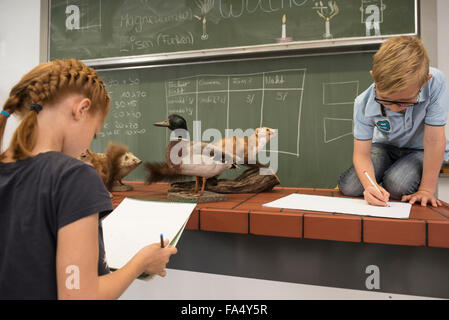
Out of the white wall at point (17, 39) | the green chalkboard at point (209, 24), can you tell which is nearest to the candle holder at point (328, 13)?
the green chalkboard at point (209, 24)

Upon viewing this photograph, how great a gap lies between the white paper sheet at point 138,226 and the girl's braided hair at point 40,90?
0.30m

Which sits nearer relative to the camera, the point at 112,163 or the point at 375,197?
the point at 375,197

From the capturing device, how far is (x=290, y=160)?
1.75 m

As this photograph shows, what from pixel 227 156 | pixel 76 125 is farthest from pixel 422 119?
pixel 76 125

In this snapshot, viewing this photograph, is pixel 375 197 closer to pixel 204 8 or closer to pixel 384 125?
pixel 384 125

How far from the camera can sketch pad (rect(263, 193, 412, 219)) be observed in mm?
971

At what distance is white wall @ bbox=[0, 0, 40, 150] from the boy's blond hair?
82.6 inches

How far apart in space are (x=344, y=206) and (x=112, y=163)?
3.22 feet

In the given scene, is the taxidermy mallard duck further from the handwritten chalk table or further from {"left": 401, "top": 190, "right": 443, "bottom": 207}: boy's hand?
{"left": 401, "top": 190, "right": 443, "bottom": 207}: boy's hand

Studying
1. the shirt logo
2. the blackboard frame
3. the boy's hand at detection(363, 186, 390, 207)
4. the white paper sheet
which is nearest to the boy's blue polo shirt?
the shirt logo

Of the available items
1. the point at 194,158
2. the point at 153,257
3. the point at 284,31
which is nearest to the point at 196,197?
the point at 194,158

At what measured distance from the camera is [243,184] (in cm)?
145

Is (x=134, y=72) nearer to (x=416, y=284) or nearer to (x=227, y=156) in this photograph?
(x=227, y=156)

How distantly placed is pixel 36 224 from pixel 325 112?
1.46 meters
